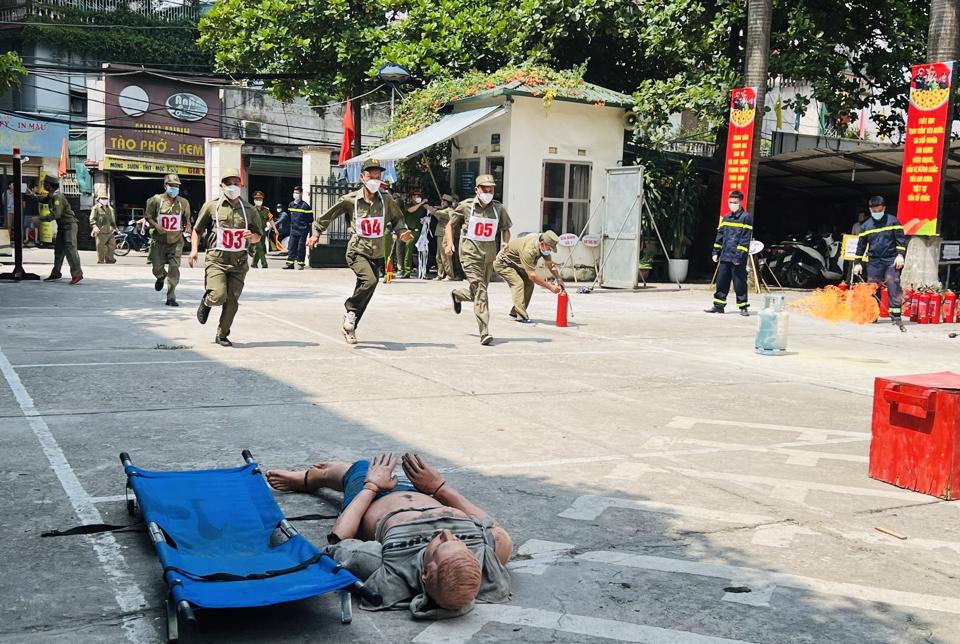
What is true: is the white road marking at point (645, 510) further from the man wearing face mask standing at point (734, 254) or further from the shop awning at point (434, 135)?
the shop awning at point (434, 135)

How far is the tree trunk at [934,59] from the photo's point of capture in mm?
15289

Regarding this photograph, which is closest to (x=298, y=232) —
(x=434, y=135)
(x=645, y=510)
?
(x=434, y=135)

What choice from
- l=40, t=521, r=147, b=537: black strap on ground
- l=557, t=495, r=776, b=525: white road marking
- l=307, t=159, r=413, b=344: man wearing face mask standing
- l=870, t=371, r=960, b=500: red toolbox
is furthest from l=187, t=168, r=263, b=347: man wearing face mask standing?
l=870, t=371, r=960, b=500: red toolbox

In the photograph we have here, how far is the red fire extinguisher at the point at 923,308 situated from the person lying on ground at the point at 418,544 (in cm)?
1266

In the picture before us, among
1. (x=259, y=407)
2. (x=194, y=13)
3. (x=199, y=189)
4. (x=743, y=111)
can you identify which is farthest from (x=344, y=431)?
(x=194, y=13)

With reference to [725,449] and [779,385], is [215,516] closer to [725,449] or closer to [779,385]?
[725,449]

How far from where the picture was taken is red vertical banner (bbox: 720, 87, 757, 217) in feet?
60.2

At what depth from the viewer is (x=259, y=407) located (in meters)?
7.17

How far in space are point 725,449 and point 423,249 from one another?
606 inches

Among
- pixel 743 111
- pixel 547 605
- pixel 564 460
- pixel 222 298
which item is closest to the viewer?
pixel 547 605

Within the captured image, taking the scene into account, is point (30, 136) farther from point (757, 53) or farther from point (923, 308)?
point (923, 308)

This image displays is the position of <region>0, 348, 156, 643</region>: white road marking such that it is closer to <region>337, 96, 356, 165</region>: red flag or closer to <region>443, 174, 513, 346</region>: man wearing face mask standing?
<region>443, 174, 513, 346</region>: man wearing face mask standing

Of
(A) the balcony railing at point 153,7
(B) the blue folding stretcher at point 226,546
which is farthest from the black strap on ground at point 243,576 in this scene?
(A) the balcony railing at point 153,7

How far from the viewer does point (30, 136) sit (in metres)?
36.4
